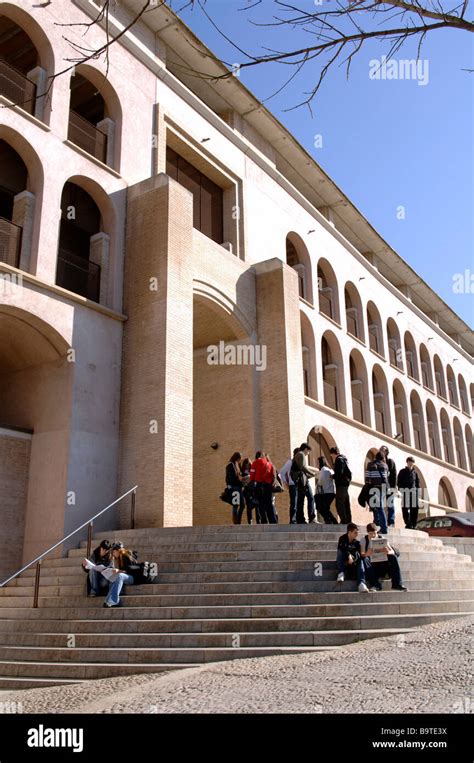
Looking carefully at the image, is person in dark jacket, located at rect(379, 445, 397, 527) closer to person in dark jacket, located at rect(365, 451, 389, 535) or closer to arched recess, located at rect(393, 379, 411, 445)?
person in dark jacket, located at rect(365, 451, 389, 535)

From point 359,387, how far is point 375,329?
419 cm

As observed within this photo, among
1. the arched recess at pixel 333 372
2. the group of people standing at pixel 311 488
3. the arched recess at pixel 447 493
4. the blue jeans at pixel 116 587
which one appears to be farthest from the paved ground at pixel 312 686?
the arched recess at pixel 447 493

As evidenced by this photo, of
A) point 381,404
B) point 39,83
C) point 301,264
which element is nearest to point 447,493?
point 381,404

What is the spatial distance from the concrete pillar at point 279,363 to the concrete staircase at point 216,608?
21.6 feet

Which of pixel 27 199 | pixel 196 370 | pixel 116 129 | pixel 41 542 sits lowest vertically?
pixel 41 542

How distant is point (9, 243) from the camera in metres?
13.8

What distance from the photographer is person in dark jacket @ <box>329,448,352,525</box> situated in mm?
12133

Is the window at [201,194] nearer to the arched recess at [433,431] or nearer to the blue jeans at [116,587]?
the blue jeans at [116,587]

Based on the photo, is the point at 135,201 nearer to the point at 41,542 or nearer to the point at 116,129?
the point at 116,129

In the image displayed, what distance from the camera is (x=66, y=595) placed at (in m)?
10.6

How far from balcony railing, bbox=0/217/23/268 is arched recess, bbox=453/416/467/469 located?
91.2ft

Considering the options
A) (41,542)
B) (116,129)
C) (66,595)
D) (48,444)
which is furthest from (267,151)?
(66,595)

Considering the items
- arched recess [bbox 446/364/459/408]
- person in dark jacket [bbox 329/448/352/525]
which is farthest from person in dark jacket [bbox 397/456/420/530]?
arched recess [bbox 446/364/459/408]
